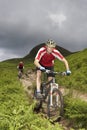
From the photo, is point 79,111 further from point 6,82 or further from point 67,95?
point 6,82

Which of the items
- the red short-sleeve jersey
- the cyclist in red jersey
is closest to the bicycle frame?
the cyclist in red jersey

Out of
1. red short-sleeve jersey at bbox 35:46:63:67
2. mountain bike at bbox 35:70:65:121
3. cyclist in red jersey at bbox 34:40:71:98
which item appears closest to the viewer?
mountain bike at bbox 35:70:65:121

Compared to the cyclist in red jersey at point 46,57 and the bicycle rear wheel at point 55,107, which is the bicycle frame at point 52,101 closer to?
the bicycle rear wheel at point 55,107

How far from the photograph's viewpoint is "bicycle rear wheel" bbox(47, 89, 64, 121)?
1345 centimetres

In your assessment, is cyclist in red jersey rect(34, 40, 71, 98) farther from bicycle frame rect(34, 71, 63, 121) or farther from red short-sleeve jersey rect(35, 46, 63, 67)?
bicycle frame rect(34, 71, 63, 121)

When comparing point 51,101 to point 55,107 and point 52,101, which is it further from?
point 55,107

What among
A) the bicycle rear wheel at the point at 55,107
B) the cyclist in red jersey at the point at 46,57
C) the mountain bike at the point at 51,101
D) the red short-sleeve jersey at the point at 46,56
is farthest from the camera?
the red short-sleeve jersey at the point at 46,56

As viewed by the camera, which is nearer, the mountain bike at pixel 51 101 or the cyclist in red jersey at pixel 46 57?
the mountain bike at pixel 51 101

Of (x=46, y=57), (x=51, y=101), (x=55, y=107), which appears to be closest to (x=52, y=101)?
(x=51, y=101)

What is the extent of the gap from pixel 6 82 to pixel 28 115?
33.8 ft

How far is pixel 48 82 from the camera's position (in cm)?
1495

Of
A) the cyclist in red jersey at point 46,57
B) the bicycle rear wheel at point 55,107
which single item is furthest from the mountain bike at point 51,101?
the cyclist in red jersey at point 46,57

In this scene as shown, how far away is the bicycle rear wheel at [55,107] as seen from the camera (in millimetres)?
13455

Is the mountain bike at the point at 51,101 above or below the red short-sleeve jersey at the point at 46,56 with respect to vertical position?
below
